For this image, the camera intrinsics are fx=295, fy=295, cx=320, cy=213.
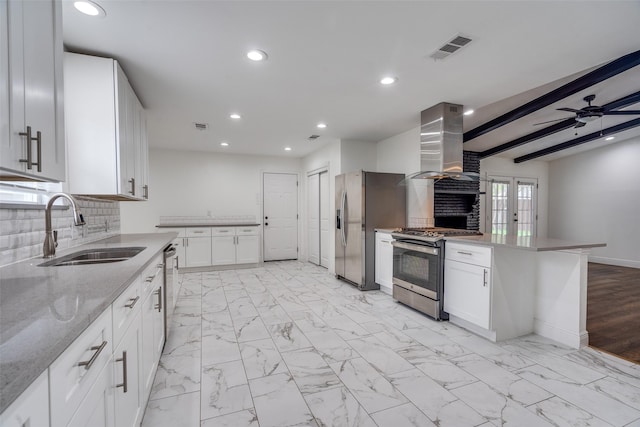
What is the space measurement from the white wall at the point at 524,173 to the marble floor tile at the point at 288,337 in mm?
5480

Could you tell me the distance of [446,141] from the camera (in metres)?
3.54

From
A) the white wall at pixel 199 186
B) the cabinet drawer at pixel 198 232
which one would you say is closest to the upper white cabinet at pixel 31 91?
the cabinet drawer at pixel 198 232

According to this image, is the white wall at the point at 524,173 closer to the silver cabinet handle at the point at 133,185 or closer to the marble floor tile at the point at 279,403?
the marble floor tile at the point at 279,403

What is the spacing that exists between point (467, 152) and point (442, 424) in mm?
5754

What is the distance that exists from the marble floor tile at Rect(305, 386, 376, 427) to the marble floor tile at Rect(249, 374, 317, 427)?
0.06 m

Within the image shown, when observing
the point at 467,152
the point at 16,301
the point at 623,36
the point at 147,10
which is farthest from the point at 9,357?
the point at 467,152

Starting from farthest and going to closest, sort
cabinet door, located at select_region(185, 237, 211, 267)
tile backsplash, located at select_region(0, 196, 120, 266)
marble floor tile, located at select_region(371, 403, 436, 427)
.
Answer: cabinet door, located at select_region(185, 237, 211, 267), marble floor tile, located at select_region(371, 403, 436, 427), tile backsplash, located at select_region(0, 196, 120, 266)

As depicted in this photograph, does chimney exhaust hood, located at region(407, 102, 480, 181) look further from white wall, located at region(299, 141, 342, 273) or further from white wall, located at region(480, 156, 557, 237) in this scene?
white wall, located at region(480, 156, 557, 237)

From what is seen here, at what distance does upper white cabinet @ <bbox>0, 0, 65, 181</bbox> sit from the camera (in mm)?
1032

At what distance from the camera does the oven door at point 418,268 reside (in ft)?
10.4

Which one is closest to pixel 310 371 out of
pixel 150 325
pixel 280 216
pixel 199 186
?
pixel 150 325

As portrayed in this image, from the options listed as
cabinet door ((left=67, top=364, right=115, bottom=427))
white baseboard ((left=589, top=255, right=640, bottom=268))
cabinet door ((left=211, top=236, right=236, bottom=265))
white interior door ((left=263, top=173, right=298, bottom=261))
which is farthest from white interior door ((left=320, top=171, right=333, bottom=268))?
white baseboard ((left=589, top=255, right=640, bottom=268))

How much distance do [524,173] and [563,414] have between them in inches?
274

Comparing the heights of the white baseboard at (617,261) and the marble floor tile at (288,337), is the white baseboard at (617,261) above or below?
above
